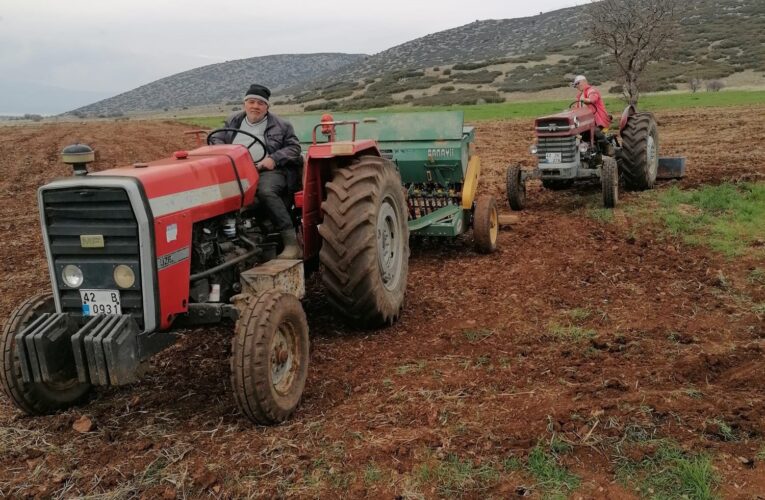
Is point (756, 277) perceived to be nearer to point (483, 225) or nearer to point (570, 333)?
point (570, 333)

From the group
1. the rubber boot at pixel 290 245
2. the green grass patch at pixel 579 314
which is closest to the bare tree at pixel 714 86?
the green grass patch at pixel 579 314

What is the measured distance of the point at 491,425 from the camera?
3637 mm

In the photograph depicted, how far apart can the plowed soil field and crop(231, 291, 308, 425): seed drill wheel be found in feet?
0.44

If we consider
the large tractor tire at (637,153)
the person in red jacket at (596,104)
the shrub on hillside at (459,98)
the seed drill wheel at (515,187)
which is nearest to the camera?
the seed drill wheel at (515,187)

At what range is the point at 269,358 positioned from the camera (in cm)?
370

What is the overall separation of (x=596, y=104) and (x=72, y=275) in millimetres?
8515

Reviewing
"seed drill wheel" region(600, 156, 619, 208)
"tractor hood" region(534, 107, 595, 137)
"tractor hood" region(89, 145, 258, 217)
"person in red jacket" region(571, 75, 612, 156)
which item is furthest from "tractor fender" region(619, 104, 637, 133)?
"tractor hood" region(89, 145, 258, 217)

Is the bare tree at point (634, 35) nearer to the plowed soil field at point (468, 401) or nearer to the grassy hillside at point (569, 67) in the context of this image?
the grassy hillside at point (569, 67)

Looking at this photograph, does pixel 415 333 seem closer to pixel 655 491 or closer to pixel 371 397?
pixel 371 397

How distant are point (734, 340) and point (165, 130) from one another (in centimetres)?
2390

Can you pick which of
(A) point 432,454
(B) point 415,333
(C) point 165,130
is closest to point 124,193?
(A) point 432,454

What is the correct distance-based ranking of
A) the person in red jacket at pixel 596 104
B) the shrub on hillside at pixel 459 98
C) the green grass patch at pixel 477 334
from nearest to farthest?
the green grass patch at pixel 477 334, the person in red jacket at pixel 596 104, the shrub on hillside at pixel 459 98

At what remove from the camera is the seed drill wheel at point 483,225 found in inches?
299

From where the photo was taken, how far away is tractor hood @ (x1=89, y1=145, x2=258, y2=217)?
3.78m
